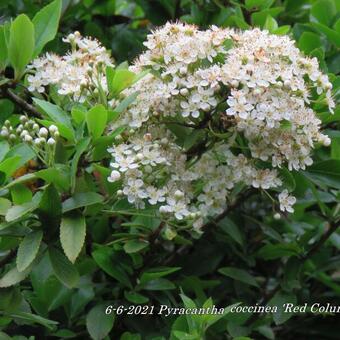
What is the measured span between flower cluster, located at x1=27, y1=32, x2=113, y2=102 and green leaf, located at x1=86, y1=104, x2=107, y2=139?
16 cm

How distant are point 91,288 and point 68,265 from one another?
17.1 inches

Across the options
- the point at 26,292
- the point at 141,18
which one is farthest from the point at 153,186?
the point at 141,18

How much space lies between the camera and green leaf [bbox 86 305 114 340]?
6.60ft

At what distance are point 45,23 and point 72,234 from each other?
0.74 meters

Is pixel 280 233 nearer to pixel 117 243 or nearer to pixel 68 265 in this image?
pixel 117 243

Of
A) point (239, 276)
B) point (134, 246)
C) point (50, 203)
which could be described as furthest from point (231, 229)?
point (50, 203)

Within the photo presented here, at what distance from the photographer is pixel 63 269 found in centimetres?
181

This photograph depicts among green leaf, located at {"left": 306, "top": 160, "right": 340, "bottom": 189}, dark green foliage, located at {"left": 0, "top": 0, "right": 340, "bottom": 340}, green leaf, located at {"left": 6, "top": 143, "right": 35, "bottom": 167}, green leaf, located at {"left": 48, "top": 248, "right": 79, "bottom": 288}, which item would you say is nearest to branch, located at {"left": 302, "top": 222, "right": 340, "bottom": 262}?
dark green foliage, located at {"left": 0, "top": 0, "right": 340, "bottom": 340}

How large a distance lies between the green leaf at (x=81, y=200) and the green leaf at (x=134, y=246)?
23cm

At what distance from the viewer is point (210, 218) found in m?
2.31

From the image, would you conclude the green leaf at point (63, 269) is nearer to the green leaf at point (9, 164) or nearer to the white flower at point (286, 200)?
the green leaf at point (9, 164)

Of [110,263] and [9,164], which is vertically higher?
[9,164]

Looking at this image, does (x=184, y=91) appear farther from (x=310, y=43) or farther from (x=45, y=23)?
(x=310, y=43)

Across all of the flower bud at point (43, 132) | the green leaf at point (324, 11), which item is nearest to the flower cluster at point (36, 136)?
the flower bud at point (43, 132)
